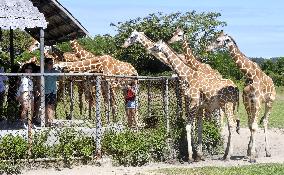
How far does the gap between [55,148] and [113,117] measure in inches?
116

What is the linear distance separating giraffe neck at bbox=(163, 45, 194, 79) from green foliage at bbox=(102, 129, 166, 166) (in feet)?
5.05

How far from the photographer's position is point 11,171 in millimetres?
11734

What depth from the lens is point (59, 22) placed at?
16906 millimetres

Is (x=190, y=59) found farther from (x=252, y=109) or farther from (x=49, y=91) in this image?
(x=49, y=91)

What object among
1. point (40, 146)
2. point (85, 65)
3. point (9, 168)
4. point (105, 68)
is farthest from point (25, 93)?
point (105, 68)

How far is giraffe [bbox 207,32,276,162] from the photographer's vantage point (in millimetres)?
14133

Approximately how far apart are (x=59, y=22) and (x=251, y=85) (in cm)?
565

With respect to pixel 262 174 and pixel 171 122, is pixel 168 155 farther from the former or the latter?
pixel 262 174

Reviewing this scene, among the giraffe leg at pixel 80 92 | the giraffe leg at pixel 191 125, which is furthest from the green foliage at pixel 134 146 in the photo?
the giraffe leg at pixel 80 92

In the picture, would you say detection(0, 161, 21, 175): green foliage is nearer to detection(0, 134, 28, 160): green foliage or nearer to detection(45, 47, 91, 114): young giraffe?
detection(0, 134, 28, 160): green foliage

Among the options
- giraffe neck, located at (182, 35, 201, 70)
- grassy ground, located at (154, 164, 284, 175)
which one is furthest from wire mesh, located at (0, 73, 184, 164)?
grassy ground, located at (154, 164, 284, 175)

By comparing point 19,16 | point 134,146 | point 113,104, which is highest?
point 19,16

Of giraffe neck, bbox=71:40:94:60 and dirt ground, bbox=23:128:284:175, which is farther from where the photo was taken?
giraffe neck, bbox=71:40:94:60

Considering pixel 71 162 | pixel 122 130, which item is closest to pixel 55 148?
pixel 71 162
